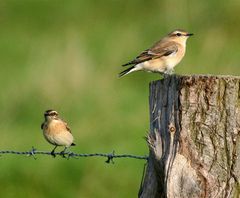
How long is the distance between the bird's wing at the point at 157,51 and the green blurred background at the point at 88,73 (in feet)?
4.52

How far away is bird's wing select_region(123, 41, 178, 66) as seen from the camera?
10.5 m

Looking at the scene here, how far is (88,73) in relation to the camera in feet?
50.1

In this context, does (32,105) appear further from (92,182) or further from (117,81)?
(92,182)

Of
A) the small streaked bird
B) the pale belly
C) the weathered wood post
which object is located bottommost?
the small streaked bird

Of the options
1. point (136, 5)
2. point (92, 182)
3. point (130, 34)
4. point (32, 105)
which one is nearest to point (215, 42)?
point (130, 34)

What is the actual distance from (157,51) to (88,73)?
4770mm

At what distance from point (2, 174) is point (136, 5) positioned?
940cm

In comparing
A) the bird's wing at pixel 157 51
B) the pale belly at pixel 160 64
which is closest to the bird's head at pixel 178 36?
the bird's wing at pixel 157 51

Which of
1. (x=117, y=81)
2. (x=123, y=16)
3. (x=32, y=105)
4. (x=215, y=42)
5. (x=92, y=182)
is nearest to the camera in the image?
(x=92, y=182)

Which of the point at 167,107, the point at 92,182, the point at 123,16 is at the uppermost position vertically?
the point at 123,16

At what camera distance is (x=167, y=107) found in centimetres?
512

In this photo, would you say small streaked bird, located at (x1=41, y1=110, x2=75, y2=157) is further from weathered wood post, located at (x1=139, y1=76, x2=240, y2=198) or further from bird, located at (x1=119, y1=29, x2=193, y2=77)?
weathered wood post, located at (x1=139, y1=76, x2=240, y2=198)

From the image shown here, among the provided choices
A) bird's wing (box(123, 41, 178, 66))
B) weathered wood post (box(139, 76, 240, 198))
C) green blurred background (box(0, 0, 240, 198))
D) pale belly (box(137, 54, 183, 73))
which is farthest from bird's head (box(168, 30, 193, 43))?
weathered wood post (box(139, 76, 240, 198))

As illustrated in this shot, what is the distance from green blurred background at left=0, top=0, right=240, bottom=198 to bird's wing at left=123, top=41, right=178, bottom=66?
1377mm
